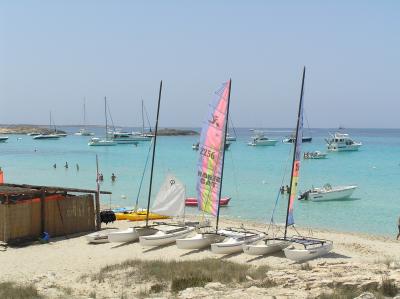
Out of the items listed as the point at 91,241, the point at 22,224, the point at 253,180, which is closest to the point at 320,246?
the point at 91,241

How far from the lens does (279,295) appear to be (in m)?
12.0

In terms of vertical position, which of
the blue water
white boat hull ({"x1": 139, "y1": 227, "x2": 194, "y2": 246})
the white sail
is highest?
the white sail

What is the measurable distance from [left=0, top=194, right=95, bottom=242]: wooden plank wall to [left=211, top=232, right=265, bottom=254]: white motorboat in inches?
294

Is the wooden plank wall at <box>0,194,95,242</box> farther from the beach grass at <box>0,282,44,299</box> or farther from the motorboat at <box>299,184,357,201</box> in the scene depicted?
the motorboat at <box>299,184,357,201</box>

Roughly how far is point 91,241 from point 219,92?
26.9 ft

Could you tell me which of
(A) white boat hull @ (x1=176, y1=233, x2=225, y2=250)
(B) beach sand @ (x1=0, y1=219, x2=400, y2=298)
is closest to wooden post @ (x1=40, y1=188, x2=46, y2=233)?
(B) beach sand @ (x1=0, y1=219, x2=400, y2=298)

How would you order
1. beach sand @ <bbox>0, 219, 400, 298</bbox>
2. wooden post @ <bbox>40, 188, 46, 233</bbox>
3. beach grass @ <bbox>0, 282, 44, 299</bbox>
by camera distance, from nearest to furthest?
1. beach sand @ <bbox>0, 219, 400, 298</bbox>
2. beach grass @ <bbox>0, 282, 44, 299</bbox>
3. wooden post @ <bbox>40, 188, 46, 233</bbox>

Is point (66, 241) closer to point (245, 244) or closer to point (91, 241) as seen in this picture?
point (91, 241)

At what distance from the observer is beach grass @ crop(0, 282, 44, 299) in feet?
42.8

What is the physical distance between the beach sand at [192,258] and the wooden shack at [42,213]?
84 cm

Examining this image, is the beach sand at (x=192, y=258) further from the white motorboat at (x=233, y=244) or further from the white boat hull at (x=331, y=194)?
the white boat hull at (x=331, y=194)

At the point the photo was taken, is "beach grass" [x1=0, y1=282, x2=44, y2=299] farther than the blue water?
No

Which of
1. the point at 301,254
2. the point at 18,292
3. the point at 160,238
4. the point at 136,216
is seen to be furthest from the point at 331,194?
the point at 18,292

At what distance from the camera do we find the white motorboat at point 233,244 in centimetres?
1959
